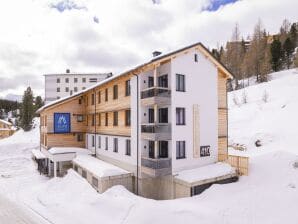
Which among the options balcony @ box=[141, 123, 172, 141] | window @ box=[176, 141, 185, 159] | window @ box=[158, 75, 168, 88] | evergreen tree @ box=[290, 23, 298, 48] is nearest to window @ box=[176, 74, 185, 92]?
window @ box=[158, 75, 168, 88]

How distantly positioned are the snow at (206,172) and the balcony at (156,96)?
5790 millimetres

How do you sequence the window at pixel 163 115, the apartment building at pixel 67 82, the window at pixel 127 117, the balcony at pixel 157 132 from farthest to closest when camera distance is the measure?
1. the apartment building at pixel 67 82
2. the window at pixel 127 117
3. the window at pixel 163 115
4. the balcony at pixel 157 132

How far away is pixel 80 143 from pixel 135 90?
47.7 feet

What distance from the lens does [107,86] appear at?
A: 26766 millimetres

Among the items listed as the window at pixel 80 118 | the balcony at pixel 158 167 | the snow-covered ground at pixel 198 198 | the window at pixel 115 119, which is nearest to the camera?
the snow-covered ground at pixel 198 198

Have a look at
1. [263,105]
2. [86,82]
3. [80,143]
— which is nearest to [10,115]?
[86,82]

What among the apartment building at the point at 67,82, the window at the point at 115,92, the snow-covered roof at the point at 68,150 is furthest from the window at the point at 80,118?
the apartment building at the point at 67,82

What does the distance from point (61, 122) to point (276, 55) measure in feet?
197

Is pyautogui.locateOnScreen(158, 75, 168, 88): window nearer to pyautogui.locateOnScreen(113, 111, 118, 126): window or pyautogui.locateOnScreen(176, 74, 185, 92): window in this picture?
pyautogui.locateOnScreen(176, 74, 185, 92): window

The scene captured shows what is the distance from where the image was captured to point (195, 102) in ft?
69.8

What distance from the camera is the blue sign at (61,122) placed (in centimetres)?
3050

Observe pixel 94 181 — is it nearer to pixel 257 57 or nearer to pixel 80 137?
pixel 80 137

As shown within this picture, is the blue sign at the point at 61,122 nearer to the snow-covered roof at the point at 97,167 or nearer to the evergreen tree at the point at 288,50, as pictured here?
the snow-covered roof at the point at 97,167

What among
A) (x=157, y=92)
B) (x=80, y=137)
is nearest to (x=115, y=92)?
(x=157, y=92)
